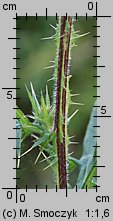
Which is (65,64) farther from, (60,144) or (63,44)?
(60,144)

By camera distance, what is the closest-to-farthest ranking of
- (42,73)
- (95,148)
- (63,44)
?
(63,44), (95,148), (42,73)

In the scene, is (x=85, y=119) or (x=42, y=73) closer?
(x=42, y=73)

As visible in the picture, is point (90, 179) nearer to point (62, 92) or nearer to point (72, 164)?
point (72, 164)

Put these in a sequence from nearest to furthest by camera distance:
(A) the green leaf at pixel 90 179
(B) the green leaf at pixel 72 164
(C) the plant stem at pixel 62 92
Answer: (C) the plant stem at pixel 62 92 < (A) the green leaf at pixel 90 179 < (B) the green leaf at pixel 72 164

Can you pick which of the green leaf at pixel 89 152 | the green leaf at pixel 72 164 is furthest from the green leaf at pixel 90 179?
the green leaf at pixel 72 164

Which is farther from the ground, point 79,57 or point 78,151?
point 79,57

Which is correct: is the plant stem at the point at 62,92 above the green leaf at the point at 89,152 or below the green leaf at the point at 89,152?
above

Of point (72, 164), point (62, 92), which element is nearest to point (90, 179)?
point (72, 164)

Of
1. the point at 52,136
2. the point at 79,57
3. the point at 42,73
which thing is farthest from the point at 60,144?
the point at 79,57

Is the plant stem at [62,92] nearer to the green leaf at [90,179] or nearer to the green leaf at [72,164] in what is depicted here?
the green leaf at [90,179]

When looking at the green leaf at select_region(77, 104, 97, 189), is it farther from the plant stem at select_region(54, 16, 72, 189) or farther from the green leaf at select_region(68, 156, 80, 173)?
the plant stem at select_region(54, 16, 72, 189)
